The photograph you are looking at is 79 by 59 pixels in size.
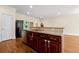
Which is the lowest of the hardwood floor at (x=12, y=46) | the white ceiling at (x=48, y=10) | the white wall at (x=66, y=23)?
the hardwood floor at (x=12, y=46)

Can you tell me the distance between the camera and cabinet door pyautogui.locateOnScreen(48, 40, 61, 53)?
11.0 ft

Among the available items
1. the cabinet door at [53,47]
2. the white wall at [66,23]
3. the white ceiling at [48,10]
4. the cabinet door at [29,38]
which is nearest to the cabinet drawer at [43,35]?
the cabinet door at [53,47]

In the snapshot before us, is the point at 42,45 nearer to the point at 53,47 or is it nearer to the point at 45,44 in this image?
the point at 45,44

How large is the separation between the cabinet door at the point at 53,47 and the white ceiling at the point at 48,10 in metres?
0.80

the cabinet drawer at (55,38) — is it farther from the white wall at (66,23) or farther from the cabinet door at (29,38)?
the cabinet door at (29,38)

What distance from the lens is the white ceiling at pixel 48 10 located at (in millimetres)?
3297

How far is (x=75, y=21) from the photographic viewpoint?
3479 millimetres

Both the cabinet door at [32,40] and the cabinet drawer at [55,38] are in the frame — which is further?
the cabinet door at [32,40]

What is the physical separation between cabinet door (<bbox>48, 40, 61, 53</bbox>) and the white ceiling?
80 centimetres

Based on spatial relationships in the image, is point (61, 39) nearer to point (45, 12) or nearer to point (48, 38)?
point (48, 38)

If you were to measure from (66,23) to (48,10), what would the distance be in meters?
0.63

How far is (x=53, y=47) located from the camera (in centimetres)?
349

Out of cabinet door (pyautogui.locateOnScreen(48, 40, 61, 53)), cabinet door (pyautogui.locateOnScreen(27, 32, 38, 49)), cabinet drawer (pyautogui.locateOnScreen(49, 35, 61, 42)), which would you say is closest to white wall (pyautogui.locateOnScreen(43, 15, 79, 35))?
cabinet drawer (pyautogui.locateOnScreen(49, 35, 61, 42))
